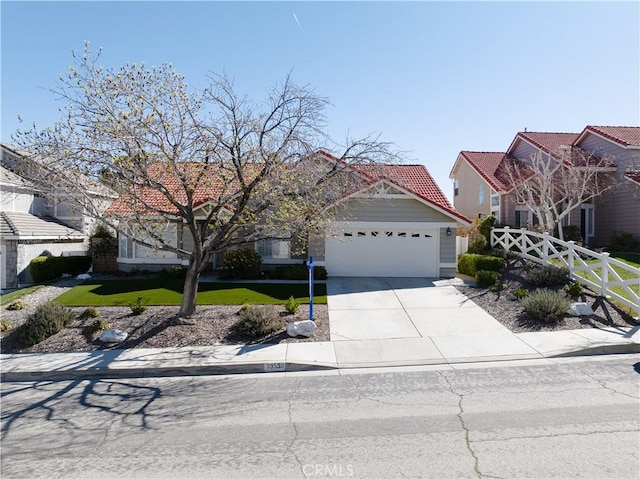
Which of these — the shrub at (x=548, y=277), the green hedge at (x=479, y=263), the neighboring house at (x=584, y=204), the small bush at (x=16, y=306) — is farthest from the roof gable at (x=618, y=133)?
the small bush at (x=16, y=306)

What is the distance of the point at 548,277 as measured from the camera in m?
13.1

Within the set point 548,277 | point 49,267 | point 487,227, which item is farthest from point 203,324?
point 487,227

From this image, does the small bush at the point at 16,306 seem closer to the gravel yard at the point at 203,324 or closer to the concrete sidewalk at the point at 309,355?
the gravel yard at the point at 203,324

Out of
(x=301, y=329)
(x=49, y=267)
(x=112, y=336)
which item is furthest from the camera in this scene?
(x=49, y=267)

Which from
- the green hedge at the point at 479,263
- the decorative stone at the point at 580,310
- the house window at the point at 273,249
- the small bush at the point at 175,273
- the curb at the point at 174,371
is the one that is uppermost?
the house window at the point at 273,249

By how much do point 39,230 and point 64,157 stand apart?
44.7 feet

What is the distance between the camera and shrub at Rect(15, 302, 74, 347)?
30.4 ft

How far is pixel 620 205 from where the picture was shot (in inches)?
882

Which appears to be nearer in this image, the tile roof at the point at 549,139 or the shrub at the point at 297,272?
the shrub at the point at 297,272

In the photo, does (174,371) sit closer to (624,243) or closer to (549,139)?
(624,243)

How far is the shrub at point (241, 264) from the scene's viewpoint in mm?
16172

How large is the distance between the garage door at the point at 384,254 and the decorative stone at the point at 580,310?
6.63 meters

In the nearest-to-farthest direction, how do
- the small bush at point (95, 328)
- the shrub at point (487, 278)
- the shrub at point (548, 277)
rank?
1. the small bush at point (95, 328)
2. the shrub at point (548, 277)
3. the shrub at point (487, 278)

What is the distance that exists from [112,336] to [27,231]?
41.9 feet
